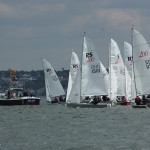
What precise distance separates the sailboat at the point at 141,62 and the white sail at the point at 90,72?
13.5 feet

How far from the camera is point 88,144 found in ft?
94.4

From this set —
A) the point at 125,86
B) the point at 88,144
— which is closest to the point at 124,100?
the point at 125,86

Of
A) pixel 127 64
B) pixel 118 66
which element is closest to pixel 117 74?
pixel 118 66

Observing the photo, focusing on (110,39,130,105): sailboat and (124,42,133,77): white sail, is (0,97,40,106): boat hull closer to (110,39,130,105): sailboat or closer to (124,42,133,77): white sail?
(110,39,130,105): sailboat

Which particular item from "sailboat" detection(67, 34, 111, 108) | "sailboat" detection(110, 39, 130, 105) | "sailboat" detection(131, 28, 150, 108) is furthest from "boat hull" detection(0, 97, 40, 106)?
"sailboat" detection(131, 28, 150, 108)

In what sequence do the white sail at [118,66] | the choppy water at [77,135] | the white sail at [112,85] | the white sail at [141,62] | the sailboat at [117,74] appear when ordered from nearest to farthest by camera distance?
the choppy water at [77,135]
the white sail at [141,62]
the white sail at [112,85]
the sailboat at [117,74]
the white sail at [118,66]

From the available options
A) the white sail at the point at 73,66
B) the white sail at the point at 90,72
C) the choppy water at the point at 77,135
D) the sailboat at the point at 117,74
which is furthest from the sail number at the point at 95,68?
the choppy water at the point at 77,135

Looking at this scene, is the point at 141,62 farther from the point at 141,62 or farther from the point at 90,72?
the point at 90,72

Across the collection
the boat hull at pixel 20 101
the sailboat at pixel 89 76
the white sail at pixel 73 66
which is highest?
the white sail at pixel 73 66

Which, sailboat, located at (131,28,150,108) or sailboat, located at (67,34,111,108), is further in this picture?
sailboat, located at (67,34,111,108)

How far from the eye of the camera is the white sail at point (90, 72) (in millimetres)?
61188

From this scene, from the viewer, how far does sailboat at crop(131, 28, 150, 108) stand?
57.8 m

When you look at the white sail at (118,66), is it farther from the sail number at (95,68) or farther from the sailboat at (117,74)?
the sail number at (95,68)

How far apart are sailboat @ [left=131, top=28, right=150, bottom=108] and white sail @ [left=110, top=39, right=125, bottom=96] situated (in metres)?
15.5
